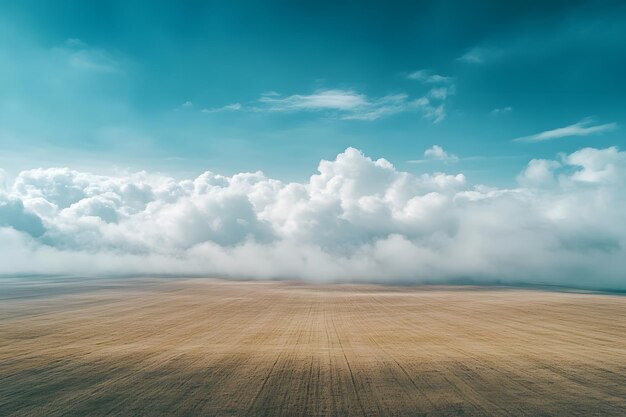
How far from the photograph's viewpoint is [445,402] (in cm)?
2056

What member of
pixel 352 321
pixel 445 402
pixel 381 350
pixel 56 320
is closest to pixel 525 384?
pixel 445 402

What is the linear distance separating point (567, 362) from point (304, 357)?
750 inches

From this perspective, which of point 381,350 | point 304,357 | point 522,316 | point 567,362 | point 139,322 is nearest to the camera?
point 567,362

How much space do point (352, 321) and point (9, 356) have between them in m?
39.3

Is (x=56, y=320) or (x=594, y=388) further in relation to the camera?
(x=56, y=320)

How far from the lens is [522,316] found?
6225 centimetres

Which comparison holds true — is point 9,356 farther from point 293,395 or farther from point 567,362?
point 567,362

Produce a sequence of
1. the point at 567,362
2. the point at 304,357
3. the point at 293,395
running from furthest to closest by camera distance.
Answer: the point at 304,357, the point at 567,362, the point at 293,395

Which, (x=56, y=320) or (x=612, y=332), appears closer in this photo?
(x=612, y=332)

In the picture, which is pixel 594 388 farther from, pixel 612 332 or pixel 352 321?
pixel 352 321

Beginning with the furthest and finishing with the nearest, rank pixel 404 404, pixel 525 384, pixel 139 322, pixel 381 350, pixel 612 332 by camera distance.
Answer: pixel 139 322 < pixel 612 332 < pixel 381 350 < pixel 525 384 < pixel 404 404

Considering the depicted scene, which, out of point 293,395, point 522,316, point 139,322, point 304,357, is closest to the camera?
point 293,395

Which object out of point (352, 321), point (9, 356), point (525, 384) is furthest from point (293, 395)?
point (352, 321)

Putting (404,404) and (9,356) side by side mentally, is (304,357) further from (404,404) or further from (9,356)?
(9,356)
